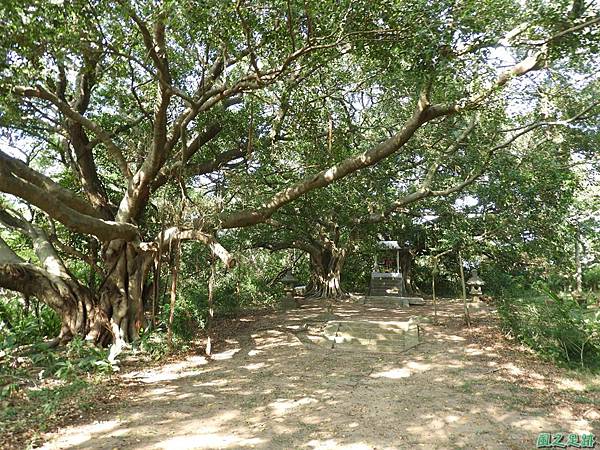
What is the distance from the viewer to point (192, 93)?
9797 millimetres

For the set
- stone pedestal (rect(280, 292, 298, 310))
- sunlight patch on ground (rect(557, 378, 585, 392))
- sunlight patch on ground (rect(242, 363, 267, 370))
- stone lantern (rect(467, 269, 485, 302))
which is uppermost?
stone lantern (rect(467, 269, 485, 302))

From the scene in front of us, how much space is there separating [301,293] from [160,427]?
13.7 metres

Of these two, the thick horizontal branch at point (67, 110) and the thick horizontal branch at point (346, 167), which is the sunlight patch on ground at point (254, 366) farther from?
the thick horizontal branch at point (67, 110)

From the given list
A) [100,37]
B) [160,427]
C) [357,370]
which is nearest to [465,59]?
[357,370]

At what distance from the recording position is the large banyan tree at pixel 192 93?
6.07 meters

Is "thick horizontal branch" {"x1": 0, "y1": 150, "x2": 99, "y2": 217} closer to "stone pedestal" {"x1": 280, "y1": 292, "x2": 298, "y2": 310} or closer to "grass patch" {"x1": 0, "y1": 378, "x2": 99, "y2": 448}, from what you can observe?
"grass patch" {"x1": 0, "y1": 378, "x2": 99, "y2": 448}

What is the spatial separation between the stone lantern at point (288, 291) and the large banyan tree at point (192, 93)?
4.71 m

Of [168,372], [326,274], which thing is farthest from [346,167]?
[326,274]

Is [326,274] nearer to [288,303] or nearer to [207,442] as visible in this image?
[288,303]

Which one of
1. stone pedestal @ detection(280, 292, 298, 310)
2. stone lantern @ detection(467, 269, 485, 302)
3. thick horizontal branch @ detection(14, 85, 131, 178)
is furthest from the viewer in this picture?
stone lantern @ detection(467, 269, 485, 302)

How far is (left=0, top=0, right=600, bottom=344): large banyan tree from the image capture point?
6.07 meters

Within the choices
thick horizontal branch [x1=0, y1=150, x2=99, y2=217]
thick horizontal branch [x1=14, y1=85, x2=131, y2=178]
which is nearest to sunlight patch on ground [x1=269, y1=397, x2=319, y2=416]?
thick horizontal branch [x1=0, y1=150, x2=99, y2=217]

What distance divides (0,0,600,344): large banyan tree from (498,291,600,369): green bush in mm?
3294

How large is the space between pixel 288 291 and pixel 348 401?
9.77 m
